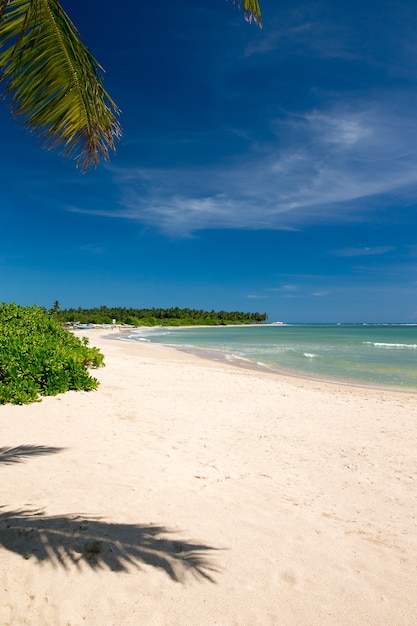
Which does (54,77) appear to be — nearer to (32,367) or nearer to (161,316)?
Result: (32,367)

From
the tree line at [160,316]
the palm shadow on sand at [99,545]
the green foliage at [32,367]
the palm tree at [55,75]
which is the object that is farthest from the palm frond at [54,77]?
the tree line at [160,316]

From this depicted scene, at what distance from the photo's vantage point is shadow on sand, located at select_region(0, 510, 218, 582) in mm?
3062

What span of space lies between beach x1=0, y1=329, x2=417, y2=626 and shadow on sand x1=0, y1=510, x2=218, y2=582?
0.05 feet

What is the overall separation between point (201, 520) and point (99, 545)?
1085 mm

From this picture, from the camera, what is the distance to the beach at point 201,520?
272 cm

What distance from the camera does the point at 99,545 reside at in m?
3.26

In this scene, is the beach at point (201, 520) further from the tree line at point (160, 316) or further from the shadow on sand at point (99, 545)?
the tree line at point (160, 316)

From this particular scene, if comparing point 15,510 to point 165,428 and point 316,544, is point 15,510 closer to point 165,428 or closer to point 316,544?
point 316,544

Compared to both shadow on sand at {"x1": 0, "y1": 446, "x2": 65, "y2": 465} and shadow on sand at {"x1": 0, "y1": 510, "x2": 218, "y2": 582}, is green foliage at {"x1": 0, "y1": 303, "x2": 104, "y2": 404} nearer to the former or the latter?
shadow on sand at {"x1": 0, "y1": 446, "x2": 65, "y2": 465}

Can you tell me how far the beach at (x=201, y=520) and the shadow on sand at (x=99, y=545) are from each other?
1 centimetres

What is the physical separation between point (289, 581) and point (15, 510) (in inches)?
106

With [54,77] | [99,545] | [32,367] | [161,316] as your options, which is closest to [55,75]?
[54,77]

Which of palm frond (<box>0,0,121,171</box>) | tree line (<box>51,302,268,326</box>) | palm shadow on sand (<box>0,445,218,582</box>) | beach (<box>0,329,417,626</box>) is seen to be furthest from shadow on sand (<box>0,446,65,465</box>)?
tree line (<box>51,302,268,326</box>)

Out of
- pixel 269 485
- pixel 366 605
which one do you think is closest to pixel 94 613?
pixel 366 605
